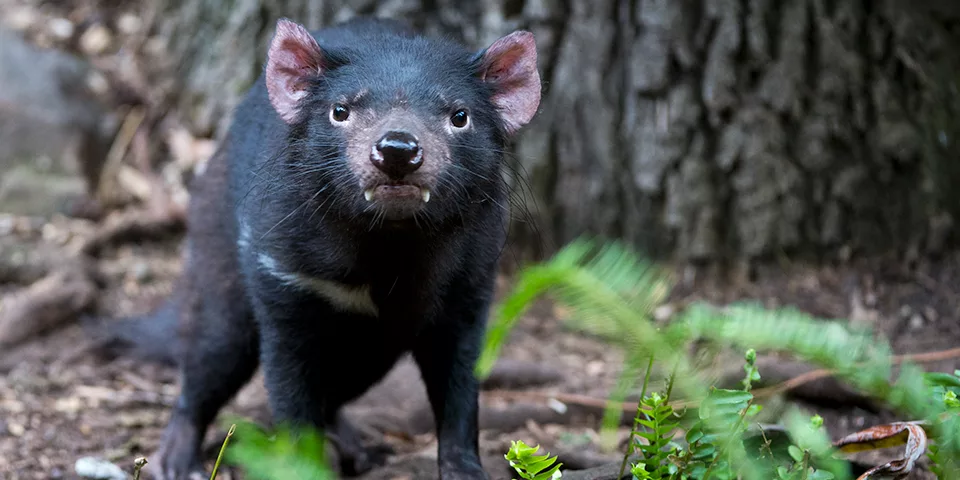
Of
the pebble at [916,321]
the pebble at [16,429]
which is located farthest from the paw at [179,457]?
the pebble at [916,321]

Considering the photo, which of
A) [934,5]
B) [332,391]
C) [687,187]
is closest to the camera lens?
[332,391]

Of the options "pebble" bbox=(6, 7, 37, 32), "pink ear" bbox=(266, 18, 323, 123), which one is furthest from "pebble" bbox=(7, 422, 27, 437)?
"pebble" bbox=(6, 7, 37, 32)

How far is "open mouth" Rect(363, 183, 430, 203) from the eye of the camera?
2764 mm

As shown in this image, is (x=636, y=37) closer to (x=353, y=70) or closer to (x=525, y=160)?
(x=525, y=160)

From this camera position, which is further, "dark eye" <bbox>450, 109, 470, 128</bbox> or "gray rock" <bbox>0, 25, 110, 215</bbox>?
"gray rock" <bbox>0, 25, 110, 215</bbox>

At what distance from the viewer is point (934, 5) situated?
4746 millimetres

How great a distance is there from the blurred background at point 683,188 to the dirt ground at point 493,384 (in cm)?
1

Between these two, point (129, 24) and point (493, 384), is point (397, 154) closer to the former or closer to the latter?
point (493, 384)

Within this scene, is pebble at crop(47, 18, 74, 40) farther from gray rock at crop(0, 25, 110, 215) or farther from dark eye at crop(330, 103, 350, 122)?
dark eye at crop(330, 103, 350, 122)

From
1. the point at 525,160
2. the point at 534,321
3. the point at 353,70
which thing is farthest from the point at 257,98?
the point at 534,321

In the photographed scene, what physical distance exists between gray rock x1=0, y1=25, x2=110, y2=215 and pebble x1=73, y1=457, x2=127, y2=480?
268 centimetres

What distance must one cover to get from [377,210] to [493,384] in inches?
83.3

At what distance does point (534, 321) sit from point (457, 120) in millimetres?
2575

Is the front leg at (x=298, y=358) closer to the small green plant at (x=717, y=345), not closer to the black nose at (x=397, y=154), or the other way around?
the black nose at (x=397, y=154)
